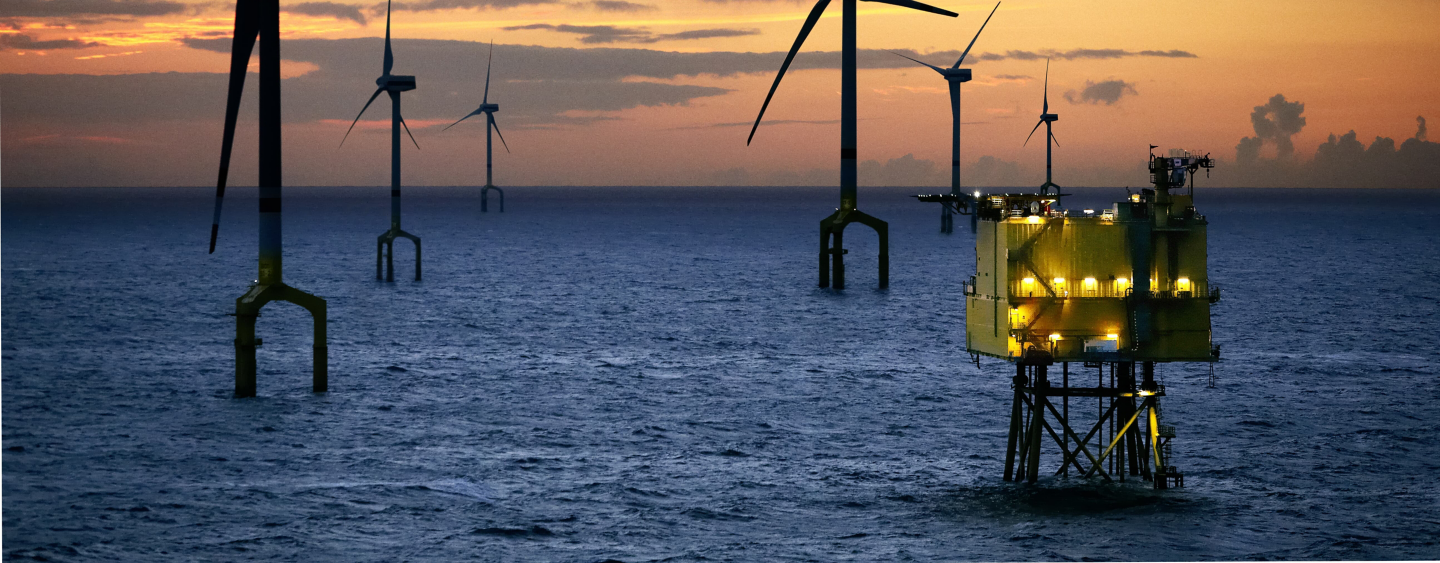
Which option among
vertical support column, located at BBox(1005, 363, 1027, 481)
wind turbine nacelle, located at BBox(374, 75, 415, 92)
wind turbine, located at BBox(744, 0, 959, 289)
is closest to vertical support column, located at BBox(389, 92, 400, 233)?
wind turbine nacelle, located at BBox(374, 75, 415, 92)

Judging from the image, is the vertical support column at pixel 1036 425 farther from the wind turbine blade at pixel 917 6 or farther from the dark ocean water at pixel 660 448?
the wind turbine blade at pixel 917 6

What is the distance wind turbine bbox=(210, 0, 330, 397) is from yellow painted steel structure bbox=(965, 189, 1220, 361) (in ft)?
111

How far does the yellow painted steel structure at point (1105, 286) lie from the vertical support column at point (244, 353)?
3685 centimetres

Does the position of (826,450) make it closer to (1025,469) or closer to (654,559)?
(1025,469)

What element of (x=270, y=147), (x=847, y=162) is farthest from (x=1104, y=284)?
(x=847, y=162)

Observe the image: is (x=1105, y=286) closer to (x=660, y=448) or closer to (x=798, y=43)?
(x=660, y=448)

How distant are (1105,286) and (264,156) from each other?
42.6 metres

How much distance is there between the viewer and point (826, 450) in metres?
72.5

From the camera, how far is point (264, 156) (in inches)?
2847

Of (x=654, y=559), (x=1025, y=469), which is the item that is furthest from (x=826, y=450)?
(x=654, y=559)

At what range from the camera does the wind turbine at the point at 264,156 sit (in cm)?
6994

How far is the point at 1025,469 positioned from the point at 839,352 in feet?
136

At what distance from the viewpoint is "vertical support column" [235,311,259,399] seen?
2790 inches

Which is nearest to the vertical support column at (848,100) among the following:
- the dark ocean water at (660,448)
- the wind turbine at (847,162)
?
the wind turbine at (847,162)
